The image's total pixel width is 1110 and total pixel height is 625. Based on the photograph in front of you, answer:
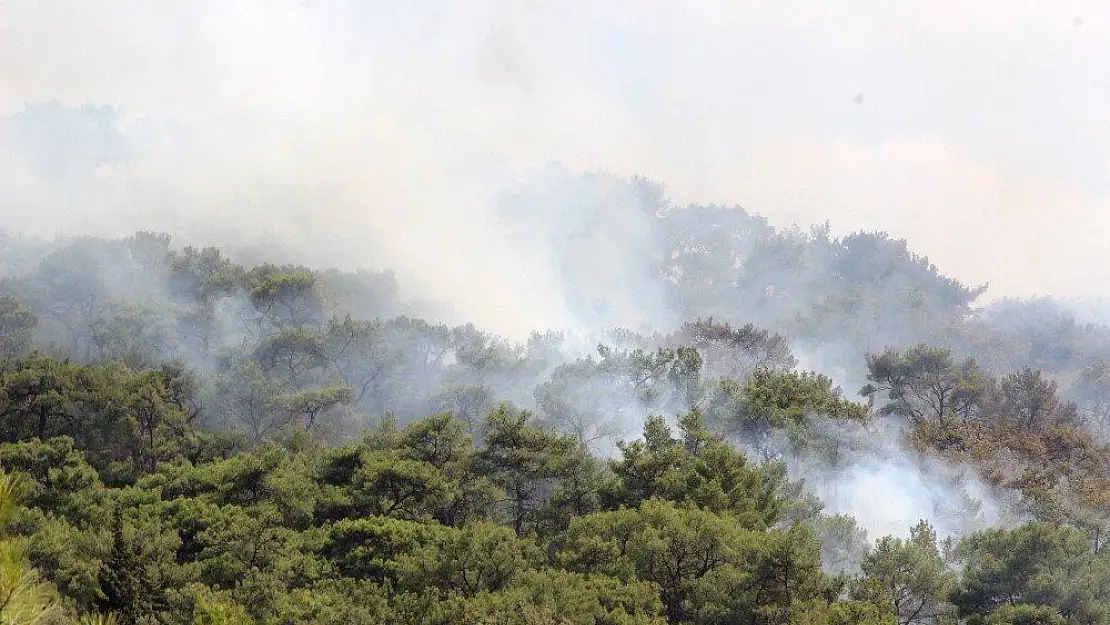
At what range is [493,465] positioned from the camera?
35031 mm

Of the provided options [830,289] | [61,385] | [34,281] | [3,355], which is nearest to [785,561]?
[61,385]

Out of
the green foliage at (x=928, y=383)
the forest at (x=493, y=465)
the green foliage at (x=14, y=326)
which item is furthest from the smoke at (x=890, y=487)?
the green foliage at (x=14, y=326)

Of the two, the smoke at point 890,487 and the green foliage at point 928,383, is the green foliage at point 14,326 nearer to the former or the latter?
the smoke at point 890,487

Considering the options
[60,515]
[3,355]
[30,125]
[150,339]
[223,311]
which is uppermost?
[30,125]

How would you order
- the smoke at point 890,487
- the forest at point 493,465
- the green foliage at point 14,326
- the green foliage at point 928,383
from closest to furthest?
the forest at point 493,465
the smoke at point 890,487
the green foliage at point 928,383
the green foliage at point 14,326

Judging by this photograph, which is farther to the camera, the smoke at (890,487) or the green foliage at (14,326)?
the green foliage at (14,326)

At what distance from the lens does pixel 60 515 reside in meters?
31.8

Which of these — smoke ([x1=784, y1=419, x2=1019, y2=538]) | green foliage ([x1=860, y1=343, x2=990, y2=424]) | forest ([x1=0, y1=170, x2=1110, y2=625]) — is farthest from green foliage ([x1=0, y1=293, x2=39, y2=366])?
green foliage ([x1=860, y1=343, x2=990, y2=424])

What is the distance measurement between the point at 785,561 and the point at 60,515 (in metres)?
24.8

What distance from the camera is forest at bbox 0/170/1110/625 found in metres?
23.8

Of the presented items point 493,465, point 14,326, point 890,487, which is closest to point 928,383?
point 890,487

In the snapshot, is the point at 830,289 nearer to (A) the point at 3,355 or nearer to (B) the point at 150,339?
(B) the point at 150,339

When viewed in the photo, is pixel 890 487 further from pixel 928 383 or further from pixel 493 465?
pixel 493 465

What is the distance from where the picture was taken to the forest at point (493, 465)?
78.2 ft
